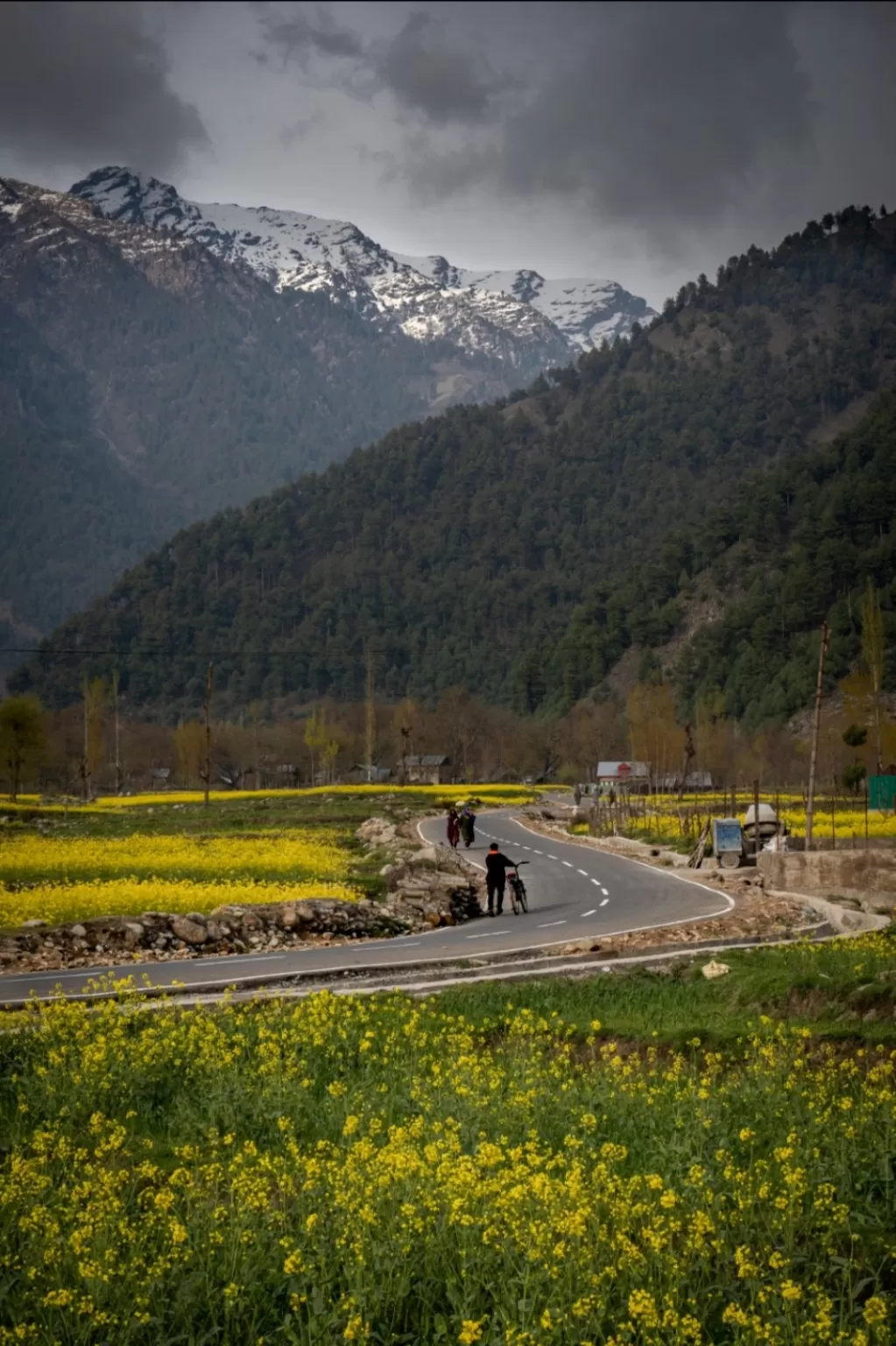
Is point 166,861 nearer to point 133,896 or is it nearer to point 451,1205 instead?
point 133,896

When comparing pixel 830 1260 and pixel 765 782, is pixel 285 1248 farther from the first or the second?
pixel 765 782

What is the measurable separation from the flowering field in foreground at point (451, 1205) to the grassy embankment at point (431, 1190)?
2 cm

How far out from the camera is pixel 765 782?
11194 cm

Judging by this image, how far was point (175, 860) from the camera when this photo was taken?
3859 cm

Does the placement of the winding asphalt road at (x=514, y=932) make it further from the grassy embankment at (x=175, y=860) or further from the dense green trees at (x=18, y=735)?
the dense green trees at (x=18, y=735)

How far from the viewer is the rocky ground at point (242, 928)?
72.8 ft

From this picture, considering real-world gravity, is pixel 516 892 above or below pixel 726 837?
below

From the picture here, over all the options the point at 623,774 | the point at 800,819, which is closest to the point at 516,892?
the point at 800,819

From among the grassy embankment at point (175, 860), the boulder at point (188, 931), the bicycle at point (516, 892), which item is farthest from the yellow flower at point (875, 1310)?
the bicycle at point (516, 892)

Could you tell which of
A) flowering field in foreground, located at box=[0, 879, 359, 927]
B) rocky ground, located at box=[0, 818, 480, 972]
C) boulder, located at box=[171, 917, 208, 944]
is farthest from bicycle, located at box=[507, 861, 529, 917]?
boulder, located at box=[171, 917, 208, 944]

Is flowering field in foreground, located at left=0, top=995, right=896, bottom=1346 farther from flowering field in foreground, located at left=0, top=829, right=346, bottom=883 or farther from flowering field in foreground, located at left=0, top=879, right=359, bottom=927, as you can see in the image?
flowering field in foreground, located at left=0, top=829, right=346, bottom=883

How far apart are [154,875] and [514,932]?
13.0 metres

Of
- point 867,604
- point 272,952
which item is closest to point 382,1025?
point 272,952

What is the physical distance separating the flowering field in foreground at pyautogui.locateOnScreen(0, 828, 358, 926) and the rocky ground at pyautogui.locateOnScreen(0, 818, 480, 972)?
1.33 meters
